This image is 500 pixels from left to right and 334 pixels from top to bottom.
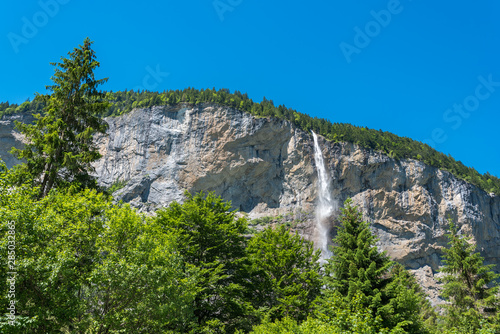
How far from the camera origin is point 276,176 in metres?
86.4

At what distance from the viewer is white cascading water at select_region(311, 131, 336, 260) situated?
77812mm

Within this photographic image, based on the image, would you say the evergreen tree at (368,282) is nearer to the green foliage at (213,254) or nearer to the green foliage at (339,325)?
the green foliage at (339,325)

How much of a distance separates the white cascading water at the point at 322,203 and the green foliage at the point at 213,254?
5961 centimetres

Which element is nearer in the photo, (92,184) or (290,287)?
(92,184)

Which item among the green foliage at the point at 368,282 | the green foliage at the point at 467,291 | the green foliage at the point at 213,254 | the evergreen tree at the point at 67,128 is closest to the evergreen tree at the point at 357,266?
the green foliage at the point at 368,282

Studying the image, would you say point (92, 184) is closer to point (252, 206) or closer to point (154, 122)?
point (252, 206)

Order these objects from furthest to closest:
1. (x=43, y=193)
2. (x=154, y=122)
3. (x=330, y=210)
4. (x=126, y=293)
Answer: (x=154, y=122) → (x=330, y=210) → (x=43, y=193) → (x=126, y=293)

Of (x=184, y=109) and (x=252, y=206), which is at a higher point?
(x=184, y=109)

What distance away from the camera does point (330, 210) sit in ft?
270

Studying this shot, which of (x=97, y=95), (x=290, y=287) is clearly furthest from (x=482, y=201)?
(x=97, y=95)

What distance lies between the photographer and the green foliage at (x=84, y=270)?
28.9 ft

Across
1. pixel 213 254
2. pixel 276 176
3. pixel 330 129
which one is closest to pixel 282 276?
pixel 213 254

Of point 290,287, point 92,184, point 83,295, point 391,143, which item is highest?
point 391,143

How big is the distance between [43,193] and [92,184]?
206cm
